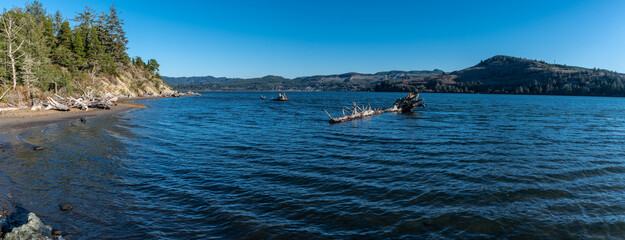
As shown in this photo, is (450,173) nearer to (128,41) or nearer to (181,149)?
(181,149)

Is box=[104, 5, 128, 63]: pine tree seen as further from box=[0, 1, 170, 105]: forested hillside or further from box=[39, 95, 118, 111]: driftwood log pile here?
box=[39, 95, 118, 111]: driftwood log pile

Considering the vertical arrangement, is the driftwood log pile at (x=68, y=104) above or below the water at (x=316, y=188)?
above

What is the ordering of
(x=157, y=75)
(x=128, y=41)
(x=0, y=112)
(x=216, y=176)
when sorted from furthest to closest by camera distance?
(x=157, y=75) → (x=128, y=41) → (x=0, y=112) → (x=216, y=176)

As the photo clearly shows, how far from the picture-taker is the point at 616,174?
13.5m

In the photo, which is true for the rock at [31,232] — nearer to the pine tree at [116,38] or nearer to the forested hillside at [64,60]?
the forested hillside at [64,60]

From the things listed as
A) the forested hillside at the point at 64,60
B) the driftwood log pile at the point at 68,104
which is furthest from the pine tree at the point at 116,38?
the driftwood log pile at the point at 68,104

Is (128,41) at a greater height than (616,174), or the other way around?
(128,41)

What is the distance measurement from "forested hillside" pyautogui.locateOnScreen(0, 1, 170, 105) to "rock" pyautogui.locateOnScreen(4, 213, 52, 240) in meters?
36.3

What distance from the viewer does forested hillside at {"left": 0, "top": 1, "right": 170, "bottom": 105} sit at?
123 feet

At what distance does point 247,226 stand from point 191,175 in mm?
5858

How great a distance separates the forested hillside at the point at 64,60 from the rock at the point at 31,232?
119 feet

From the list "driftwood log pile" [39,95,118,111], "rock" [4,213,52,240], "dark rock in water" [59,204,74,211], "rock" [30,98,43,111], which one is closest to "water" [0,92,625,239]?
"dark rock in water" [59,204,74,211]

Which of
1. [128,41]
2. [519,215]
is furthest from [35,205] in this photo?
[128,41]

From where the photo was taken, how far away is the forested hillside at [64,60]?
37.5 meters
